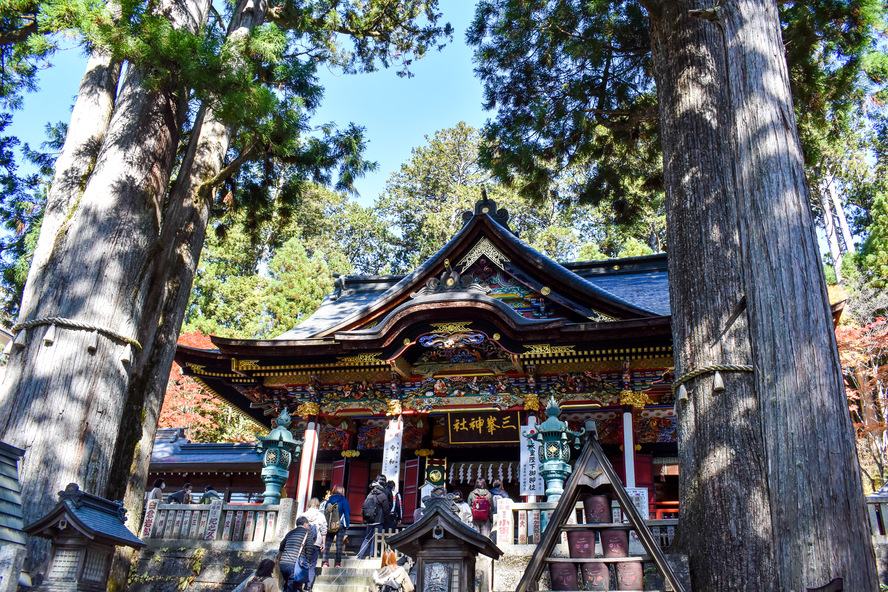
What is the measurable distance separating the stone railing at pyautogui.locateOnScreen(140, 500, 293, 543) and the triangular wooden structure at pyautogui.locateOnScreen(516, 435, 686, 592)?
14.9ft

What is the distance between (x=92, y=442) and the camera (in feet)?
21.7

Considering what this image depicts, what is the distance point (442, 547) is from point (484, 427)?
672cm

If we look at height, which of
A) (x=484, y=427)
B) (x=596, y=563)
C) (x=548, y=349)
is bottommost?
(x=596, y=563)

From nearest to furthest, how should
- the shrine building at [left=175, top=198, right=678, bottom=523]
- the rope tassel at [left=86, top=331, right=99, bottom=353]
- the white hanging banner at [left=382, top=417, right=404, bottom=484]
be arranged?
the rope tassel at [left=86, top=331, right=99, bottom=353] < the shrine building at [left=175, top=198, right=678, bottom=523] < the white hanging banner at [left=382, top=417, right=404, bottom=484]

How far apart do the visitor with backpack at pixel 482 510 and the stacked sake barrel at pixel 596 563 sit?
3.67m

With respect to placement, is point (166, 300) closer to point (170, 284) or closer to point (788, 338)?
point (170, 284)

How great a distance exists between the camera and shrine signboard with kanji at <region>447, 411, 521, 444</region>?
1184cm

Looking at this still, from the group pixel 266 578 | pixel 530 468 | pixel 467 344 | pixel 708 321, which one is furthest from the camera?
pixel 467 344

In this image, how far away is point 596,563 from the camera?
4.90 metres

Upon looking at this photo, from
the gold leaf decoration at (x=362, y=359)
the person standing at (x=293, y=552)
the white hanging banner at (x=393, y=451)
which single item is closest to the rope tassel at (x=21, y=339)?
the person standing at (x=293, y=552)

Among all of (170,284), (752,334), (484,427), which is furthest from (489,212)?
(752,334)

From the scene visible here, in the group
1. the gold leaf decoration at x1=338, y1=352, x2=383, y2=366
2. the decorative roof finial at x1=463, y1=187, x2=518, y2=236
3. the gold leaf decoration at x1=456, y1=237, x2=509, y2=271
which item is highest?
the decorative roof finial at x1=463, y1=187, x2=518, y2=236

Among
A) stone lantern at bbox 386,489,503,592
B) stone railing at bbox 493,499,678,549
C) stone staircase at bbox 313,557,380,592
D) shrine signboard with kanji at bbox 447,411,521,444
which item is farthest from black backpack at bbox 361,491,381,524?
stone lantern at bbox 386,489,503,592

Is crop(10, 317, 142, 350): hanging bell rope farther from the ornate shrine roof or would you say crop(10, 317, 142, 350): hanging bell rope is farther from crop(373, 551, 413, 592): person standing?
the ornate shrine roof
